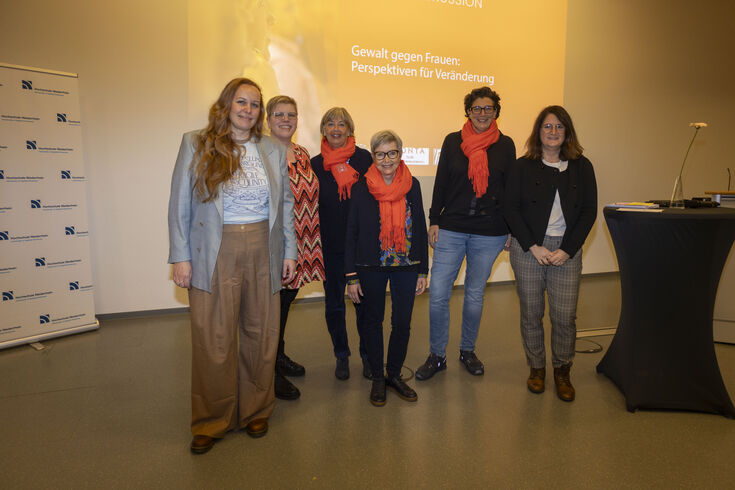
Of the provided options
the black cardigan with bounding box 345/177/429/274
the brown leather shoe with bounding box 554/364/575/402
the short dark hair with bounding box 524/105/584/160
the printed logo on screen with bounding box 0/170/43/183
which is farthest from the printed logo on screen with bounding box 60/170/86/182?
the brown leather shoe with bounding box 554/364/575/402

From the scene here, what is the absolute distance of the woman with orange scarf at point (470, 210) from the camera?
8.95ft

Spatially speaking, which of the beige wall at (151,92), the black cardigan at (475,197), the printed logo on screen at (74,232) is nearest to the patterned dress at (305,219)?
the black cardigan at (475,197)

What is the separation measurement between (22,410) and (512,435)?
104 inches

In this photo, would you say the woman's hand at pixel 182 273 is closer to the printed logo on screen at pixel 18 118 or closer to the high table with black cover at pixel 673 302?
the high table with black cover at pixel 673 302

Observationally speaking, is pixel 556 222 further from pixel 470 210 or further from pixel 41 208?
pixel 41 208

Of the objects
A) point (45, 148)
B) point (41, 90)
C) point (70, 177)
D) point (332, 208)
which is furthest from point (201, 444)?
point (41, 90)

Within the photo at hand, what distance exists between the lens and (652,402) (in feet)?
8.11

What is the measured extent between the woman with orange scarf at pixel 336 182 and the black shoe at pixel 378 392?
41 cm

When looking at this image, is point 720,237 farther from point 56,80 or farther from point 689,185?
point 689,185

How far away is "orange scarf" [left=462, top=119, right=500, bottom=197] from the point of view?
2.70m

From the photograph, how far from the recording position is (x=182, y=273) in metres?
2.00

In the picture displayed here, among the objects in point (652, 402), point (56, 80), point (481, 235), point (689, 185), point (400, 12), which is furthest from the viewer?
point (689, 185)

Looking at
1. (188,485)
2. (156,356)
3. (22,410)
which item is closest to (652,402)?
(188,485)

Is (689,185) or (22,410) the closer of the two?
(22,410)
